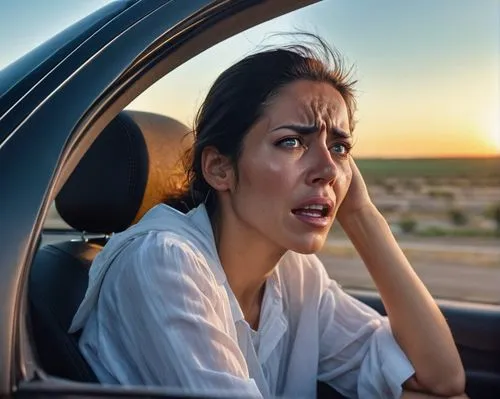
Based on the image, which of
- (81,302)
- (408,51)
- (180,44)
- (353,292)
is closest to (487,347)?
(353,292)

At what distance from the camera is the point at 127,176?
197 centimetres

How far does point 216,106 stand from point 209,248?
10.3 inches

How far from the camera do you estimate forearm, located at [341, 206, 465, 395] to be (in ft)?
6.82

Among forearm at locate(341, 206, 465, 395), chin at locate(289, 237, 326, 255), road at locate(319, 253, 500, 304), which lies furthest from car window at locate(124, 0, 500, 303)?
road at locate(319, 253, 500, 304)

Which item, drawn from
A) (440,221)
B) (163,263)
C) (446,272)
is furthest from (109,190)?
(446,272)

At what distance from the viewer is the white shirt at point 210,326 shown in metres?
1.55

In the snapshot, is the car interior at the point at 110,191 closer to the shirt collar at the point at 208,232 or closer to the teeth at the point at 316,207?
the shirt collar at the point at 208,232

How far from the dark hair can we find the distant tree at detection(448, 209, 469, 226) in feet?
1.07

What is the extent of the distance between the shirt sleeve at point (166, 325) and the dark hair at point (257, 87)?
0.26 metres

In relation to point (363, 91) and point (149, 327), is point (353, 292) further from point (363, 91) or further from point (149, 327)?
point (149, 327)

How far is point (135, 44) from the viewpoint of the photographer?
4.74ft

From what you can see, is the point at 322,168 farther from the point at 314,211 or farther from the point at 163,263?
the point at 163,263

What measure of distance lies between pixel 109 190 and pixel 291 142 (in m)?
0.40

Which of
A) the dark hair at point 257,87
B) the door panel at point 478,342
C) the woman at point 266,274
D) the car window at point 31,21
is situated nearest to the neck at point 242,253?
the woman at point 266,274
